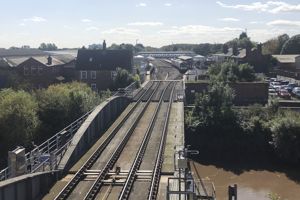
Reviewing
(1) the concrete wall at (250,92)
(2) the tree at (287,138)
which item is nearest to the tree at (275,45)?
(1) the concrete wall at (250,92)

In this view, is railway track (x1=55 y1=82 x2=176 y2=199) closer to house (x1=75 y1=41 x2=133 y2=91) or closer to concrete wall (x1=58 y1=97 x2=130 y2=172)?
concrete wall (x1=58 y1=97 x2=130 y2=172)

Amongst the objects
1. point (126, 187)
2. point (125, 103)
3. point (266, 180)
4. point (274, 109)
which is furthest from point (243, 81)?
point (126, 187)

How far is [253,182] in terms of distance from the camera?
37219 mm

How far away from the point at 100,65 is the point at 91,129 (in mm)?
42389

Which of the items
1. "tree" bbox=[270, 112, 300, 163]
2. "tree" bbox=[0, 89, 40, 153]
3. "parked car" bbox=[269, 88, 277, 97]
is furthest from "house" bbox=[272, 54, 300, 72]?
"tree" bbox=[0, 89, 40, 153]

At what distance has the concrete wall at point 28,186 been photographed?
16.3 meters

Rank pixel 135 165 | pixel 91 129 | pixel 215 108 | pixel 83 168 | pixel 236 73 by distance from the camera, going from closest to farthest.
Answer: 1. pixel 83 168
2. pixel 135 165
3. pixel 91 129
4. pixel 215 108
5. pixel 236 73

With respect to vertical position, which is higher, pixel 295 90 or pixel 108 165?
pixel 108 165

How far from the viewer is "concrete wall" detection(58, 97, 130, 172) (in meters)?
23.2

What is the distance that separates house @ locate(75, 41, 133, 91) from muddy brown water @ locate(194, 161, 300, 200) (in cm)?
3021

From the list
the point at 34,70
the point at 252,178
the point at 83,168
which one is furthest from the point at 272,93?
the point at 83,168

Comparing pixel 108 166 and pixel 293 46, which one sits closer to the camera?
pixel 108 166

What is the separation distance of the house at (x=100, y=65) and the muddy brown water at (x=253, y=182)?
99.1ft

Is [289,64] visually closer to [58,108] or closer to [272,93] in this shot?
[272,93]
